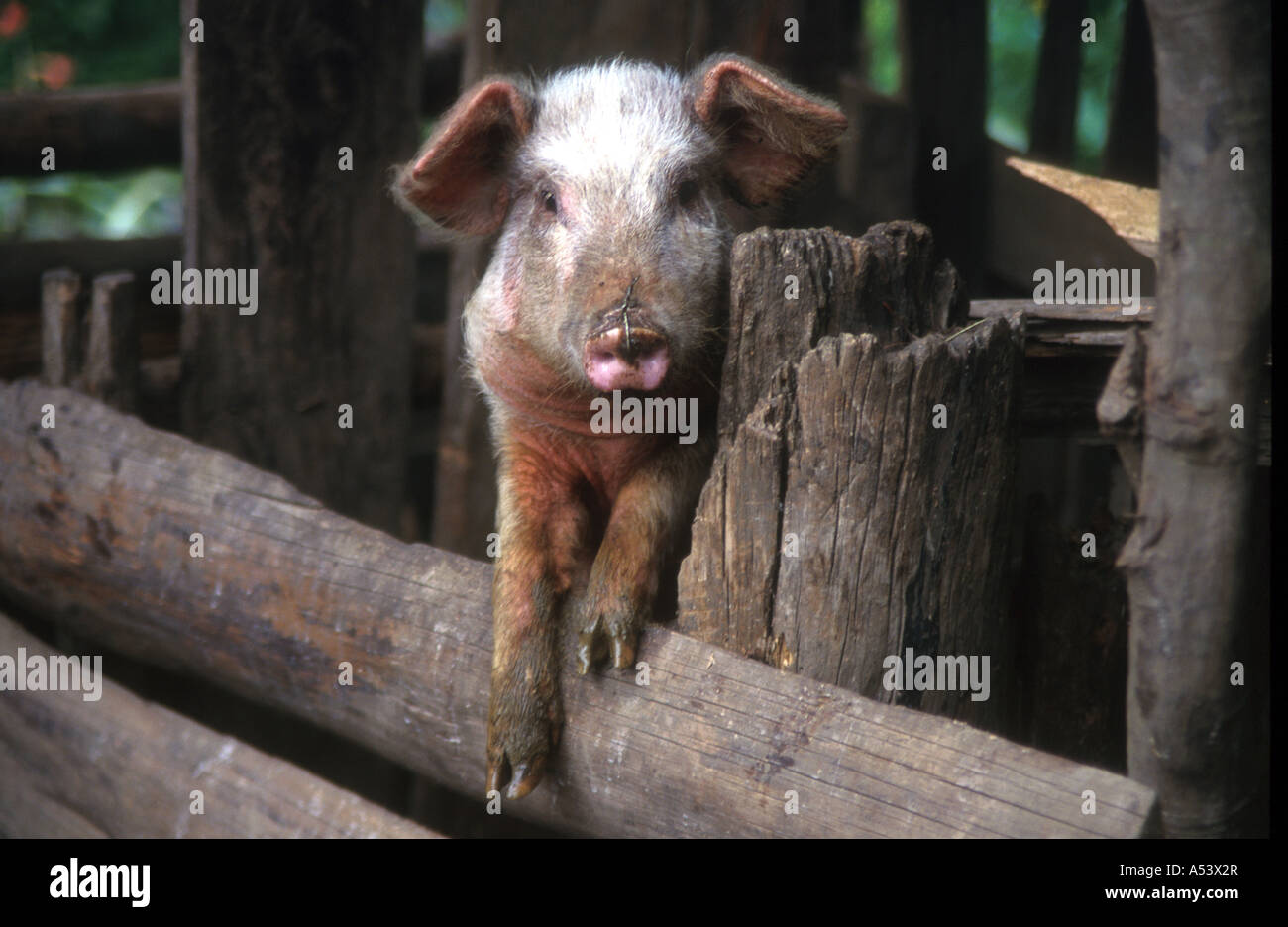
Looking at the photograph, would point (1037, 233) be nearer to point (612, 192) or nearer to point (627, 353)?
point (612, 192)

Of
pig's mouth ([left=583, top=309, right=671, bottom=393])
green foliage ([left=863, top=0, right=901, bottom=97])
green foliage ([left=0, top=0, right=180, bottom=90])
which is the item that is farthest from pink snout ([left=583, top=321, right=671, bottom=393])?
green foliage ([left=863, top=0, right=901, bottom=97])

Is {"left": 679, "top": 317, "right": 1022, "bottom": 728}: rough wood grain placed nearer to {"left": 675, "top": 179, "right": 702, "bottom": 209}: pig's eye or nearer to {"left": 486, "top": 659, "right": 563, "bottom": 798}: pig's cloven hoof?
{"left": 486, "top": 659, "right": 563, "bottom": 798}: pig's cloven hoof

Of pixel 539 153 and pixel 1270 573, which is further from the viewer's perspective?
pixel 539 153

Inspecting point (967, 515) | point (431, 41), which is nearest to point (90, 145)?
point (431, 41)

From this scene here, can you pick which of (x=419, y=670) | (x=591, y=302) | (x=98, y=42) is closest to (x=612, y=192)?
(x=591, y=302)

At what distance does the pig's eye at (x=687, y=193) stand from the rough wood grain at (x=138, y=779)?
1.77 metres

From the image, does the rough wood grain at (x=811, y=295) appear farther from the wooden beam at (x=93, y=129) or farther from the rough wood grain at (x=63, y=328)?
the wooden beam at (x=93, y=129)

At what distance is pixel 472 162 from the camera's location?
348 centimetres

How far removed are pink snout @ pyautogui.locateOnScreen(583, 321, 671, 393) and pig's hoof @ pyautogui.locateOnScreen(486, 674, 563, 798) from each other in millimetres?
754

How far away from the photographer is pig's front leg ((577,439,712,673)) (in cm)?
282

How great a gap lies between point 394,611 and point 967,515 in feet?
4.97

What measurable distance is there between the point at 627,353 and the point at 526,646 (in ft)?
2.44

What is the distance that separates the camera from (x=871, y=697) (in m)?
2.65
